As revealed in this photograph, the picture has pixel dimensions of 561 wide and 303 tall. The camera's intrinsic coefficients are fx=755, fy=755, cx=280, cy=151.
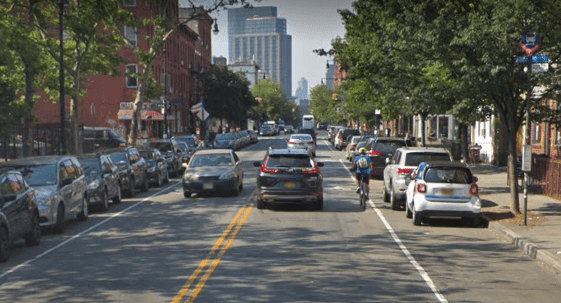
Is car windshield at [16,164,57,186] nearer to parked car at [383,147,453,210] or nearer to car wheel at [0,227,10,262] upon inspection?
car wheel at [0,227,10,262]

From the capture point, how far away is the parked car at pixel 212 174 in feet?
80.5

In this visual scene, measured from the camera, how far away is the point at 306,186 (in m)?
20.6

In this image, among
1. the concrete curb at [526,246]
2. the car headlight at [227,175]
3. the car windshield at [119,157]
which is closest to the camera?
the concrete curb at [526,246]

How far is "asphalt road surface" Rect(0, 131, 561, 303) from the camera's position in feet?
34.7

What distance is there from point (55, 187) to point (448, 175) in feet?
30.2

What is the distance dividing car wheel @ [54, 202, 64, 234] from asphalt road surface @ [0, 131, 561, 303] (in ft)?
0.81

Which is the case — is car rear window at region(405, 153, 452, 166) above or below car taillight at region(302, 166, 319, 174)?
above

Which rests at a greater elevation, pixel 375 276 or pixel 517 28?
pixel 517 28

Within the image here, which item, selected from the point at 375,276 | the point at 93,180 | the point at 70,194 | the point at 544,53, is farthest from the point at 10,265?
the point at 544,53

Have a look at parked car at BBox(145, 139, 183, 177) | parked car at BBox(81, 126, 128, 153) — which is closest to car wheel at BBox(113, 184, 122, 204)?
parked car at BBox(145, 139, 183, 177)

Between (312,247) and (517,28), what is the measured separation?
7443mm

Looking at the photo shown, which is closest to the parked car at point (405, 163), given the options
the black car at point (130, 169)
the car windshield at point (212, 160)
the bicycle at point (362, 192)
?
the bicycle at point (362, 192)

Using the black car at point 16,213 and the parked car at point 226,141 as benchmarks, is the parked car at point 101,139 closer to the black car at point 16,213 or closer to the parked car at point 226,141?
the parked car at point 226,141

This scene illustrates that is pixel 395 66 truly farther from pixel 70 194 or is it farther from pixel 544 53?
pixel 70 194
